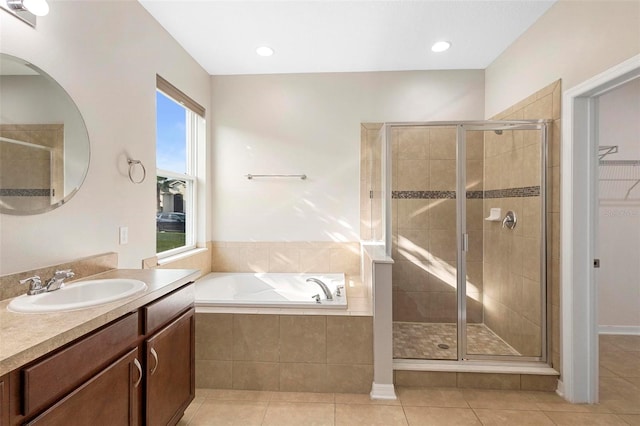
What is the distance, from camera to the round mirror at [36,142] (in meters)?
1.25

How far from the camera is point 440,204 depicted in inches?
100

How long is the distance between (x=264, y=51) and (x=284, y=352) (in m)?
2.54

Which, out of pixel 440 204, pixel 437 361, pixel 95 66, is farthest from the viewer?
pixel 440 204

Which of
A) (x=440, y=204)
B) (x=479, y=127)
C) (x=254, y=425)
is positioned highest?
(x=479, y=127)

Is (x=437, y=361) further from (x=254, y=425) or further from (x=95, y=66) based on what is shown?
(x=95, y=66)

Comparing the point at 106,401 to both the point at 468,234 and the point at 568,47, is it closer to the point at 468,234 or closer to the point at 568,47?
the point at 468,234

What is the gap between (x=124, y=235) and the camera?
1956 mm

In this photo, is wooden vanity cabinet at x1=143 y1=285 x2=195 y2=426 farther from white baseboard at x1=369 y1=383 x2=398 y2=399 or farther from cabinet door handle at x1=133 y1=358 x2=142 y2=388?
white baseboard at x1=369 y1=383 x2=398 y2=399

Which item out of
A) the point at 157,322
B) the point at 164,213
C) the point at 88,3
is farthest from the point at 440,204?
the point at 88,3

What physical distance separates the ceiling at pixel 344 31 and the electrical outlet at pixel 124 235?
1.57 m

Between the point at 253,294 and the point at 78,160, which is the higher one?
the point at 78,160

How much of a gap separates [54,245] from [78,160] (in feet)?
1.48

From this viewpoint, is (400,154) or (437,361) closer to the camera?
(437,361)

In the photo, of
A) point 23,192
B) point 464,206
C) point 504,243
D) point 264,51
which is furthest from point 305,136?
point 23,192
